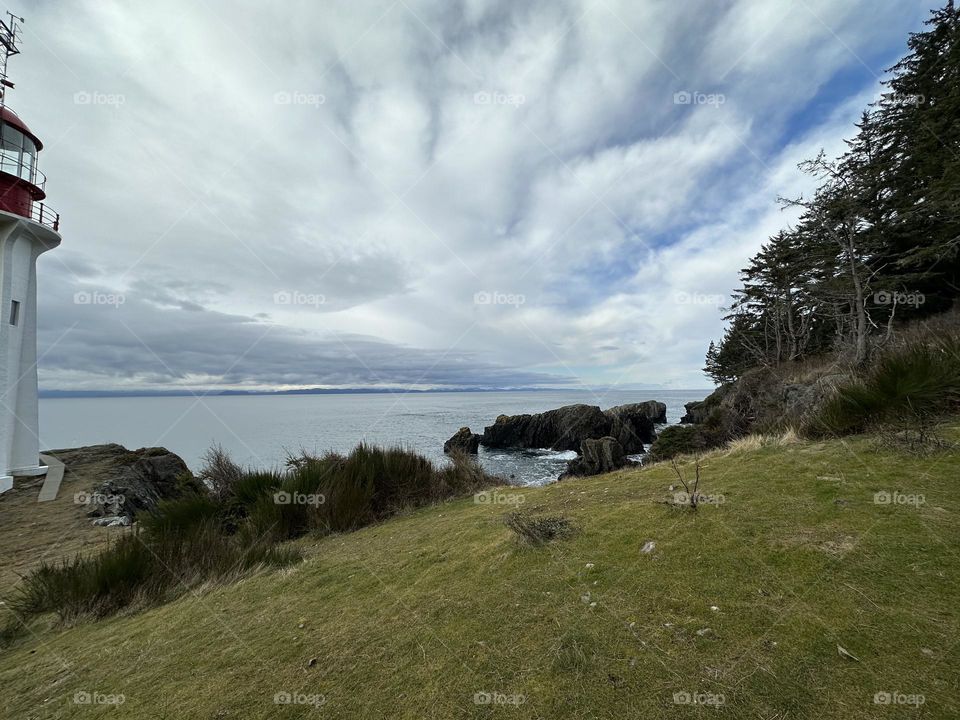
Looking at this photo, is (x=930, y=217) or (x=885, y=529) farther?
(x=930, y=217)

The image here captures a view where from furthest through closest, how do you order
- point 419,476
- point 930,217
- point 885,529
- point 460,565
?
point 930,217 < point 419,476 < point 460,565 < point 885,529

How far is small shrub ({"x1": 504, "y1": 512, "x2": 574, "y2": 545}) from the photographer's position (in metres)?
3.32

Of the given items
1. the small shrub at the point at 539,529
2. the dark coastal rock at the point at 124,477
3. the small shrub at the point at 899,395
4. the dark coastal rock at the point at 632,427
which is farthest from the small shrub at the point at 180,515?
the dark coastal rock at the point at 632,427

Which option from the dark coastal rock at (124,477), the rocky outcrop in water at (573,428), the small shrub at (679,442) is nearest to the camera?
the dark coastal rock at (124,477)

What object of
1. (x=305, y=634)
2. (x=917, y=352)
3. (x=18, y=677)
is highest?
(x=917, y=352)

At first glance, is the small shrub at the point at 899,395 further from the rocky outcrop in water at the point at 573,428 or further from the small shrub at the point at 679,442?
the rocky outcrop in water at the point at 573,428

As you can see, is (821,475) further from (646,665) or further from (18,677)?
(18,677)

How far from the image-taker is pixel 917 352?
18.4 ft

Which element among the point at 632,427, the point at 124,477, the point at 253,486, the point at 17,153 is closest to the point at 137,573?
the point at 253,486

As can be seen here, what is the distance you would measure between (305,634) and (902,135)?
32.0 metres

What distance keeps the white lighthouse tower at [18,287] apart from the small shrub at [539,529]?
57.6 feet

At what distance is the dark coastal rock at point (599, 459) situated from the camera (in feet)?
68.0

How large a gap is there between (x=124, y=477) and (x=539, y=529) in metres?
16.2

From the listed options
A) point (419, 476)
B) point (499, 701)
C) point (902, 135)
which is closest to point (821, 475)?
point (499, 701)
